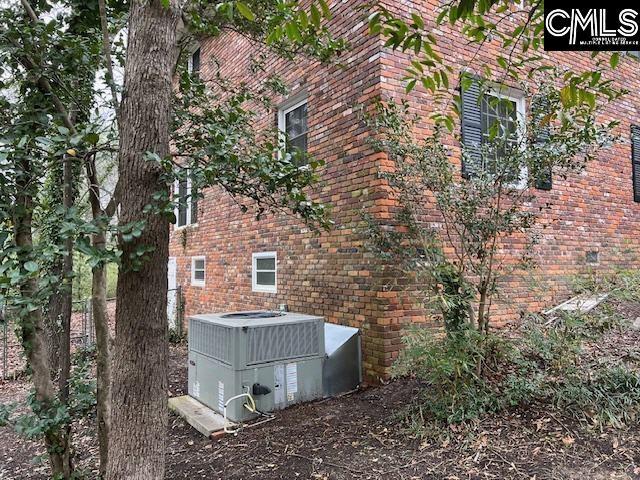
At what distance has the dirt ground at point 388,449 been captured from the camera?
2986 millimetres

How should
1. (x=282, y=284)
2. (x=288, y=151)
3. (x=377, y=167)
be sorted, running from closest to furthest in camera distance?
(x=288, y=151), (x=377, y=167), (x=282, y=284)

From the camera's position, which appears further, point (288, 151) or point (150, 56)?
point (288, 151)

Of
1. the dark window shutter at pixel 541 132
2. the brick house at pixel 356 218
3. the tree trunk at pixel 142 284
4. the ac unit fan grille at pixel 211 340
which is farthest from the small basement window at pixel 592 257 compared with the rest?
the tree trunk at pixel 142 284

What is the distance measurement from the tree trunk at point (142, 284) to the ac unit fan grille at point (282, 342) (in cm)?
183

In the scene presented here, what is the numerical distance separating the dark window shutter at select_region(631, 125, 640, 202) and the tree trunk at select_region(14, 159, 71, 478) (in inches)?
357

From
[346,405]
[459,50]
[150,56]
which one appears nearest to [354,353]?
[346,405]

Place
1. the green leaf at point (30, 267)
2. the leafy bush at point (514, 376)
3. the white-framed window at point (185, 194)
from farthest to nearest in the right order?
the leafy bush at point (514, 376), the white-framed window at point (185, 194), the green leaf at point (30, 267)

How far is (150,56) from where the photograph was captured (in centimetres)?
245

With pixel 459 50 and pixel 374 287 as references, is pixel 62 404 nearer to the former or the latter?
pixel 374 287

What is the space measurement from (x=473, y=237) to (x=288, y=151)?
2.06 meters

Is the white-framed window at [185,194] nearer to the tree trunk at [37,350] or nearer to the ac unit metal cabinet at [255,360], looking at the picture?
the tree trunk at [37,350]

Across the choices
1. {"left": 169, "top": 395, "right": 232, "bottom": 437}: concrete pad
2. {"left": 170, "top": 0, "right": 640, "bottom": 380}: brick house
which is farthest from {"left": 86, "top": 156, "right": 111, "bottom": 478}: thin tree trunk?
{"left": 170, "top": 0, "right": 640, "bottom": 380}: brick house

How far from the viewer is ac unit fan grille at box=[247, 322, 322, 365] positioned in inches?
170

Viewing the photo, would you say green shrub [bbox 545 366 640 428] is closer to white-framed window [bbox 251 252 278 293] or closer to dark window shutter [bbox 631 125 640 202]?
A: white-framed window [bbox 251 252 278 293]
